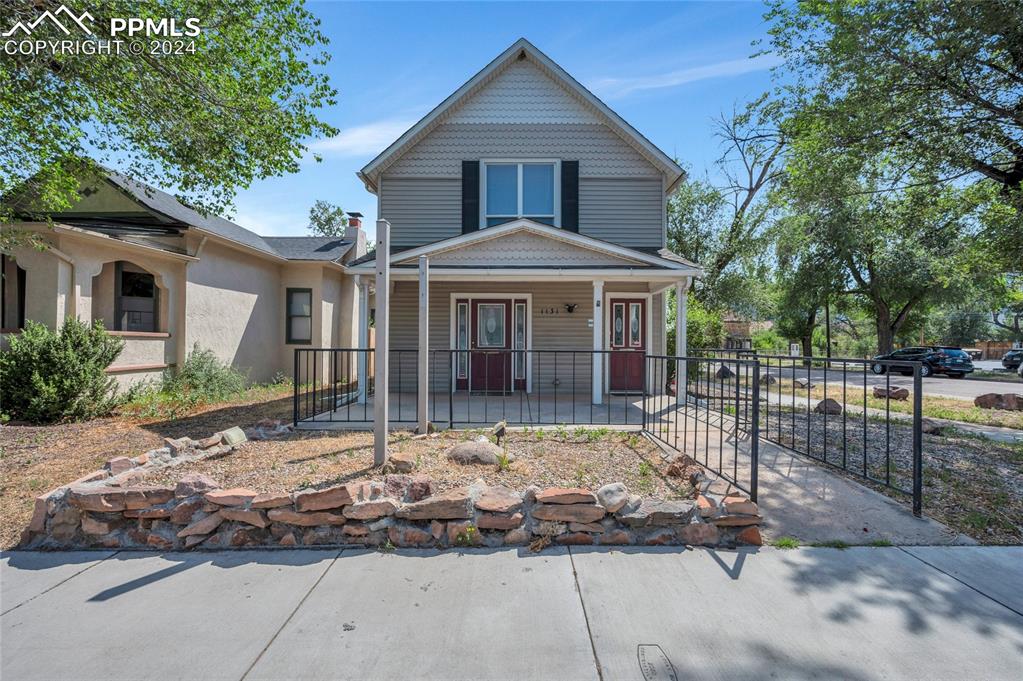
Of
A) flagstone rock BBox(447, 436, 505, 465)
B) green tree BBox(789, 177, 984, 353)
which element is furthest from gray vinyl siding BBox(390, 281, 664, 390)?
green tree BBox(789, 177, 984, 353)

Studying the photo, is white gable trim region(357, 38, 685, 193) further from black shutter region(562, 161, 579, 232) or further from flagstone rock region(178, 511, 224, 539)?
flagstone rock region(178, 511, 224, 539)

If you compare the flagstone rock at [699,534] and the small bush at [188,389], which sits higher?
the small bush at [188,389]

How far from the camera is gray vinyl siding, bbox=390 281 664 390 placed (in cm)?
1010

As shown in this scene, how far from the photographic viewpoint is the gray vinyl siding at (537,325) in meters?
10.1

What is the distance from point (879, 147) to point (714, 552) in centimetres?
783

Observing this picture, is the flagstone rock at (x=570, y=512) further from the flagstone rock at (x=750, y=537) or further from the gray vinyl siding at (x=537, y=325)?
the gray vinyl siding at (x=537, y=325)

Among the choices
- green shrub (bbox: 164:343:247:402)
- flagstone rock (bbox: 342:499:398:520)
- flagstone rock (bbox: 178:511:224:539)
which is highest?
green shrub (bbox: 164:343:247:402)

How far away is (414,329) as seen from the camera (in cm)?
1012

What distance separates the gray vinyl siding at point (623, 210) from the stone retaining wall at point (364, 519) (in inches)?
305

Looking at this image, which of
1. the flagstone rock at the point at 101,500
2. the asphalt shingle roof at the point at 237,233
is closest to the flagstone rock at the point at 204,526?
the flagstone rock at the point at 101,500

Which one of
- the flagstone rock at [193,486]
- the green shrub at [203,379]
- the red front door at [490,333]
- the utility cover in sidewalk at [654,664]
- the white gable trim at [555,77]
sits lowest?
the utility cover in sidewalk at [654,664]

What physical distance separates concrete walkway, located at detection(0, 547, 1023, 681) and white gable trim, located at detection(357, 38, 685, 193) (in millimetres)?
8535

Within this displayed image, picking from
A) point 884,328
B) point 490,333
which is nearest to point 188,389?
point 490,333

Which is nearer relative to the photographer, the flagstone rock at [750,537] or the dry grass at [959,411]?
the flagstone rock at [750,537]
